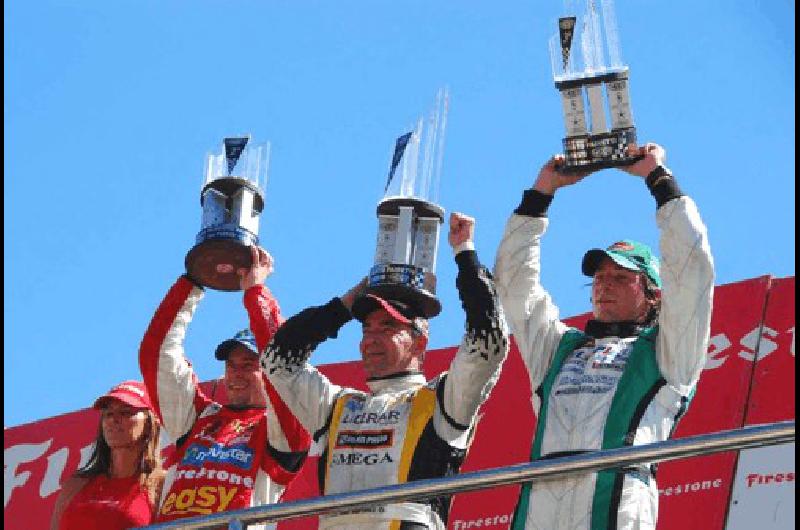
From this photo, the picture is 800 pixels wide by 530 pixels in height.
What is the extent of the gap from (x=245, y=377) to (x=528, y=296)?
1.24 metres

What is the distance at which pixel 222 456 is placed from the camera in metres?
6.20

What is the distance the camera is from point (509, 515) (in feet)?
26.0

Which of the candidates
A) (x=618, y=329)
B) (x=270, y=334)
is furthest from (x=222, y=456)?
(x=618, y=329)

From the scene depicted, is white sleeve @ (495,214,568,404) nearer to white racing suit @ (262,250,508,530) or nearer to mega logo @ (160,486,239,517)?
white racing suit @ (262,250,508,530)

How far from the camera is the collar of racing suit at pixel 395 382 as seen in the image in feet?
19.6

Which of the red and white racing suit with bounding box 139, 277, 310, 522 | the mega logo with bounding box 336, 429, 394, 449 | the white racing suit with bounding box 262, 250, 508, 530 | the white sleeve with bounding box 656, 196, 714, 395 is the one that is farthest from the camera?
the red and white racing suit with bounding box 139, 277, 310, 522

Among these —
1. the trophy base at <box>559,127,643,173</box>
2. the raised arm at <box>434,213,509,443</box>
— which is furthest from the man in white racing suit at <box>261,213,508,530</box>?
the trophy base at <box>559,127,643,173</box>

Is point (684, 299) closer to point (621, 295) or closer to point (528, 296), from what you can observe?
point (621, 295)

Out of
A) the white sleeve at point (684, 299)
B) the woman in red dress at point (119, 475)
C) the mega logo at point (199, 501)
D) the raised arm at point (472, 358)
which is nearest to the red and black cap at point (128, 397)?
the woman in red dress at point (119, 475)

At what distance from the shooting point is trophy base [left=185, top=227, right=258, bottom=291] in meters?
6.51

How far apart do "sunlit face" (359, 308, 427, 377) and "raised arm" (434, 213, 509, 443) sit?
325 millimetres

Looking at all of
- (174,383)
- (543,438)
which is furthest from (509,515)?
(543,438)

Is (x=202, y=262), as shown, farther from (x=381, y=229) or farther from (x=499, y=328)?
(x=499, y=328)

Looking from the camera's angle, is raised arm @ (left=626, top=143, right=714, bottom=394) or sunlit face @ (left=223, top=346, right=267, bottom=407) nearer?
raised arm @ (left=626, top=143, right=714, bottom=394)
